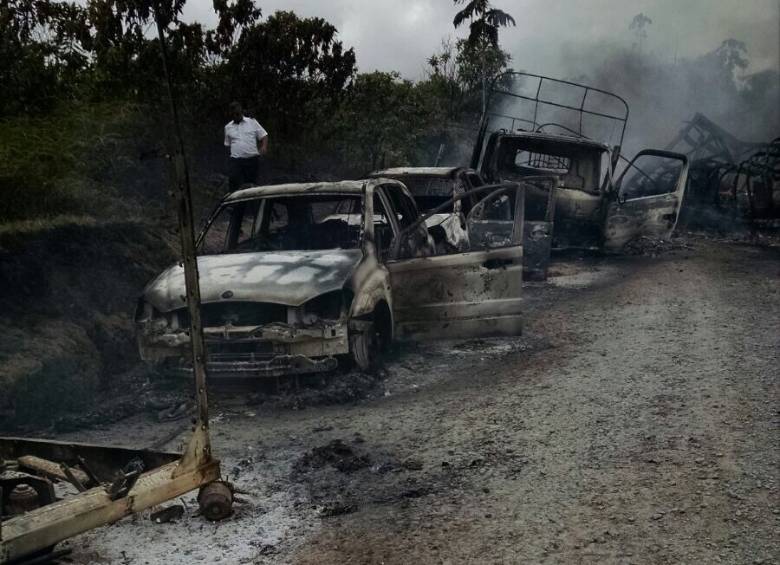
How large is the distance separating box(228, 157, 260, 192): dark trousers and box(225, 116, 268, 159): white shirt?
10cm

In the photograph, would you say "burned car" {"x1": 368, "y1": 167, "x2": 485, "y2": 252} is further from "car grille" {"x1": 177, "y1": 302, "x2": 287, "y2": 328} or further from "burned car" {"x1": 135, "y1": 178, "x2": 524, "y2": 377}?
"car grille" {"x1": 177, "y1": 302, "x2": 287, "y2": 328}

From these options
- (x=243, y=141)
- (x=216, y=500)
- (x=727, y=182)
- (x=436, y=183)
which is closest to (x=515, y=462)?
(x=216, y=500)

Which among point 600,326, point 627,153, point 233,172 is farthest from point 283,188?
point 627,153

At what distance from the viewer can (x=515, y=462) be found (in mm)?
4422

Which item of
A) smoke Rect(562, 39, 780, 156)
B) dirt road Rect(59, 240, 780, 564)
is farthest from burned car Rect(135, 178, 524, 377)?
smoke Rect(562, 39, 780, 156)

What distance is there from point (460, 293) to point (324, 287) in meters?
1.59

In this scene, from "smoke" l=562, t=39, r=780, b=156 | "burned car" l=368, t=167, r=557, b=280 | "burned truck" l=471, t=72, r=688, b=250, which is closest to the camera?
"burned car" l=368, t=167, r=557, b=280

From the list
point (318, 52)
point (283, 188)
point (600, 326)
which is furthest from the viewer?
point (318, 52)

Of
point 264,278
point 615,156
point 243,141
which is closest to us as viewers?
point 264,278

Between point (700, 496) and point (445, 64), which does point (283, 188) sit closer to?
point (700, 496)

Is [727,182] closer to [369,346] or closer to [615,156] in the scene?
[615,156]

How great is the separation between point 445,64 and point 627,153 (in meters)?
10.7

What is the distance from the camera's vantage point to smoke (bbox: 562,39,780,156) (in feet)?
118

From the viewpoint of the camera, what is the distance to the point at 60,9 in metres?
9.92
